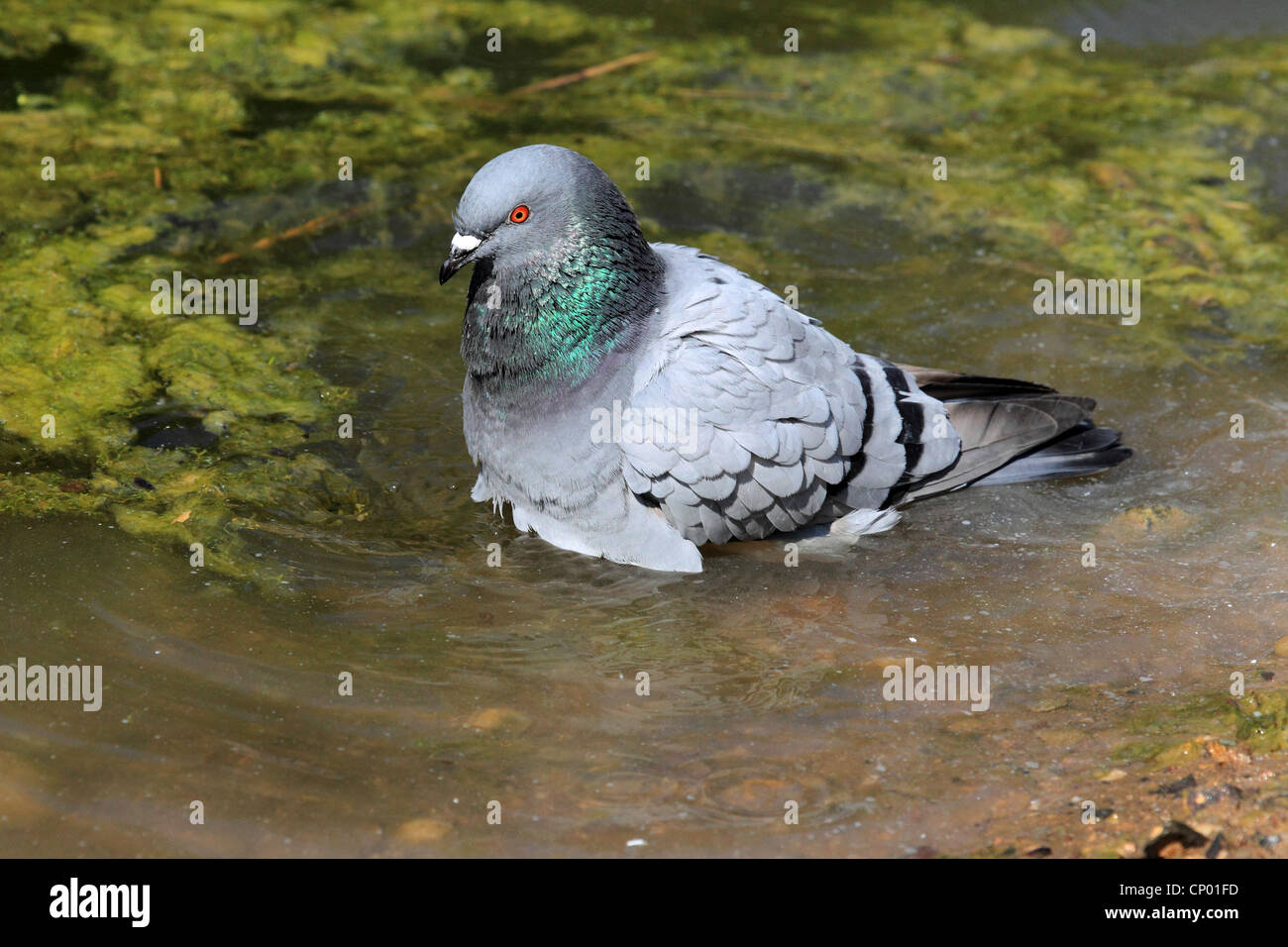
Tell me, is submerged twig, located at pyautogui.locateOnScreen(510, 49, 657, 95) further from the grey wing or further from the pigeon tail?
the pigeon tail

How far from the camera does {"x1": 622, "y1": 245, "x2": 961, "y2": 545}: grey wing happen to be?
500 centimetres

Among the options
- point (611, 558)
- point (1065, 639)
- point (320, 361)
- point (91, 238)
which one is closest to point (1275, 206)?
point (1065, 639)

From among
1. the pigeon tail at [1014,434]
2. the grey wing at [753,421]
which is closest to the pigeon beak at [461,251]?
the grey wing at [753,421]

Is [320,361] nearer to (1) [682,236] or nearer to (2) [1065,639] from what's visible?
(1) [682,236]

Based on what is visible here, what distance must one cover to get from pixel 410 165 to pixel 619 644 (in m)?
4.15

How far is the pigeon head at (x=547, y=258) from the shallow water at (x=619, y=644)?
3.00ft

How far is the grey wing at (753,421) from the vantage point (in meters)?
5.00

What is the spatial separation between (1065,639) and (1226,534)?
112 cm

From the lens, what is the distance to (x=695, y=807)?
401 centimetres

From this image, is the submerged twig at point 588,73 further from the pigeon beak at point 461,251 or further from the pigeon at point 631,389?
the pigeon beak at point 461,251

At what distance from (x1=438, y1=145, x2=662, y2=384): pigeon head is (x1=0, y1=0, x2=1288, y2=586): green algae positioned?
3.66ft

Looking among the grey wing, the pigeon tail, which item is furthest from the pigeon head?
the pigeon tail

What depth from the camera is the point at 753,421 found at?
5090 millimetres

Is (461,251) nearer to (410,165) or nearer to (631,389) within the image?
(631,389)
